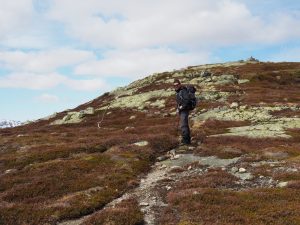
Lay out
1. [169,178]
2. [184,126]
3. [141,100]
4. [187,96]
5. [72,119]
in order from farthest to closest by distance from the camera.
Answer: [141,100], [72,119], [184,126], [187,96], [169,178]

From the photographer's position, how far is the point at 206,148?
31.9 meters

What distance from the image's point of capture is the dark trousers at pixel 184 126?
34.6 metres

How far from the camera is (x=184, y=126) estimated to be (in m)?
34.7

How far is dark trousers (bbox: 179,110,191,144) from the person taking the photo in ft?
→ 114

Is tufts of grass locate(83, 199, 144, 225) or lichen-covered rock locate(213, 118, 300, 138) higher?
lichen-covered rock locate(213, 118, 300, 138)

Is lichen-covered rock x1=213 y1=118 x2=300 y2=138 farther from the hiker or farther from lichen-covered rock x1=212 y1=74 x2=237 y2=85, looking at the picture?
lichen-covered rock x1=212 y1=74 x2=237 y2=85

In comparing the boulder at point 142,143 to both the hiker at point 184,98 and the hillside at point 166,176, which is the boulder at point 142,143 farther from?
the hiker at point 184,98

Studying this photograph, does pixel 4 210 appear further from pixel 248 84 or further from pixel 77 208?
pixel 248 84

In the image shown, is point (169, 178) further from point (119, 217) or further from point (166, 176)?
point (119, 217)

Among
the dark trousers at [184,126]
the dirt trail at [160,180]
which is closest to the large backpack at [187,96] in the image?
the dark trousers at [184,126]

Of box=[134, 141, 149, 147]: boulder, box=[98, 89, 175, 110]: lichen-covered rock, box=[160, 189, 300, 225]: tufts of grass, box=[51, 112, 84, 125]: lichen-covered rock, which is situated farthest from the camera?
box=[98, 89, 175, 110]: lichen-covered rock

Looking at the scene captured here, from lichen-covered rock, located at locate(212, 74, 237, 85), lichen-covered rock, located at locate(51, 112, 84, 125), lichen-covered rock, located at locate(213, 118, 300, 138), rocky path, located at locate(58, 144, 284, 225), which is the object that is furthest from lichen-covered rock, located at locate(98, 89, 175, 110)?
rocky path, located at locate(58, 144, 284, 225)

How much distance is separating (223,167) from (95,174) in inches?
310

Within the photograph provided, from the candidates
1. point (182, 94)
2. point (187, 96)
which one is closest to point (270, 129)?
point (187, 96)
